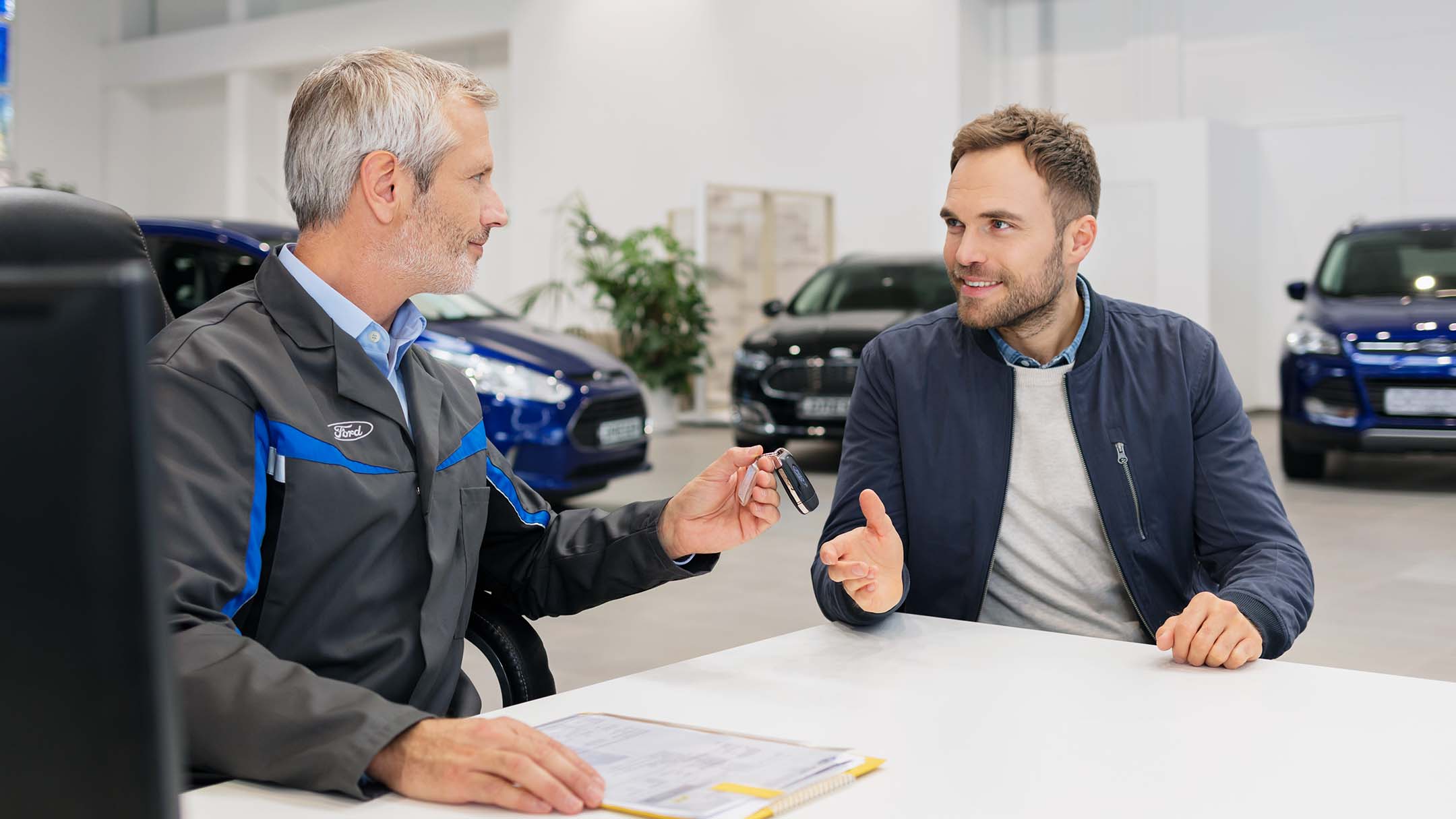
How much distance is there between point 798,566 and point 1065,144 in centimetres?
338

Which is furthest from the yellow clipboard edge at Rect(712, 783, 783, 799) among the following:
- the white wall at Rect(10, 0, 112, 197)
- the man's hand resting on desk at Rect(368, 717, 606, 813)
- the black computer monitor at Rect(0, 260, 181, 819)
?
the white wall at Rect(10, 0, 112, 197)

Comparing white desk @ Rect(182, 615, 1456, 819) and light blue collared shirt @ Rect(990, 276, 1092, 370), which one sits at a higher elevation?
light blue collared shirt @ Rect(990, 276, 1092, 370)

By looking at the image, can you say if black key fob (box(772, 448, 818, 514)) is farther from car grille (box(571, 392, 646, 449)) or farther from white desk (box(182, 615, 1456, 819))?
car grille (box(571, 392, 646, 449))

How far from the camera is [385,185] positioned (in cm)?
157

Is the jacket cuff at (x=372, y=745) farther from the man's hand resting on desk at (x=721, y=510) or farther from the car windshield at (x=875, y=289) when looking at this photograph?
the car windshield at (x=875, y=289)

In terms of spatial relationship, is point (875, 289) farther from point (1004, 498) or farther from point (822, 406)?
point (1004, 498)

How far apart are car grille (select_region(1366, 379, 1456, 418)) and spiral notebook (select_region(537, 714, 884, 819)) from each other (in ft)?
20.5

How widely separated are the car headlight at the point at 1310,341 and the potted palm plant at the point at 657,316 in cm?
512

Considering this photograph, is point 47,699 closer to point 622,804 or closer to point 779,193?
point 622,804

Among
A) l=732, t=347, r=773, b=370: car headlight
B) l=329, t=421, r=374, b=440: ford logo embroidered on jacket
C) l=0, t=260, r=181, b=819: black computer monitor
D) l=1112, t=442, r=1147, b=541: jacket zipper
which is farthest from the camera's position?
l=732, t=347, r=773, b=370: car headlight

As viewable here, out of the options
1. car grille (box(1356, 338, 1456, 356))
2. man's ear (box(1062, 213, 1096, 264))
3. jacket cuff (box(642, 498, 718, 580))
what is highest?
man's ear (box(1062, 213, 1096, 264))

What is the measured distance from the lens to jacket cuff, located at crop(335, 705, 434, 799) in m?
1.05

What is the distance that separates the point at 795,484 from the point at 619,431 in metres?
4.50

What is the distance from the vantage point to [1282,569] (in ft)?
6.03
